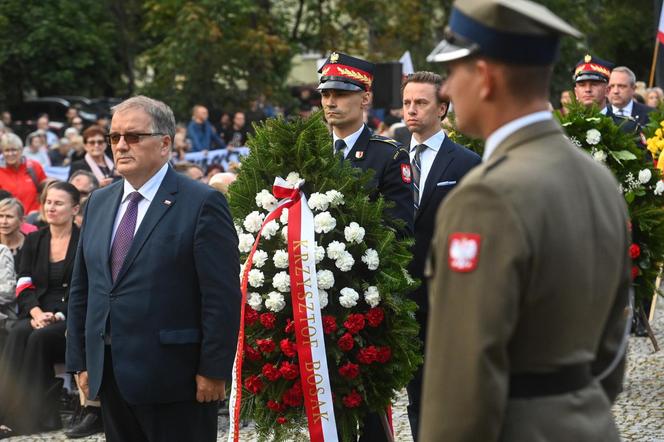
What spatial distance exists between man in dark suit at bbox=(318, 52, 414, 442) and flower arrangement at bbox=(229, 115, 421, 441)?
0.21 m

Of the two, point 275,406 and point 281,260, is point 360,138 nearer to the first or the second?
point 281,260

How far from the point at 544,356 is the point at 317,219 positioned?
133 inches

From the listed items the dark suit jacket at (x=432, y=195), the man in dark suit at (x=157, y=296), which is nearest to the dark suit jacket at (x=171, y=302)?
the man in dark suit at (x=157, y=296)

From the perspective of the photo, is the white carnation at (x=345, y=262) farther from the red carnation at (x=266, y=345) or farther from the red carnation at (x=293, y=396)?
the red carnation at (x=293, y=396)

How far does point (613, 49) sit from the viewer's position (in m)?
41.2

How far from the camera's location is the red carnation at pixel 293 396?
6027 millimetres

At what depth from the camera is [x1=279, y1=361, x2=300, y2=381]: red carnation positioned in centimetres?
601

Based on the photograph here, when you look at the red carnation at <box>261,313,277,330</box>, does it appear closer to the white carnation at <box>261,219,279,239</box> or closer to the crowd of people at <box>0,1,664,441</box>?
the white carnation at <box>261,219,279,239</box>

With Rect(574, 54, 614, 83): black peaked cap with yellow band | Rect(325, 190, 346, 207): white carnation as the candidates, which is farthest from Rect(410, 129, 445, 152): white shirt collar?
Rect(574, 54, 614, 83): black peaked cap with yellow band

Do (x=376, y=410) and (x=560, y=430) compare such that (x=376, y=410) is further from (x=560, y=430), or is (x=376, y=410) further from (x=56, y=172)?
(x=56, y=172)

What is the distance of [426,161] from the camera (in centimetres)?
706

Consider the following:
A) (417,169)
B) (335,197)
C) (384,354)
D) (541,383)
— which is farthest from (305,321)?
(541,383)

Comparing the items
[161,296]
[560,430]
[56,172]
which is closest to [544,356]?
[560,430]

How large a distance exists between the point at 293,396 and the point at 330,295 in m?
0.57
